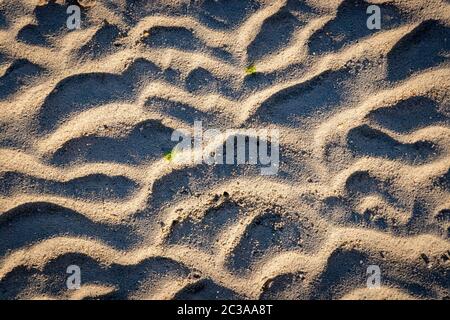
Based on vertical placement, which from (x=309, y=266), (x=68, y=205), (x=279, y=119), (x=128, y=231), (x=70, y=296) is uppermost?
(x=279, y=119)

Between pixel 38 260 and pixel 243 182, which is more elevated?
pixel 243 182

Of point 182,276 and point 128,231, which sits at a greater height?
point 128,231

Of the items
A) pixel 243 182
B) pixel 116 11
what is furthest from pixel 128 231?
pixel 116 11

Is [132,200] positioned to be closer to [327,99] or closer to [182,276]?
[182,276]

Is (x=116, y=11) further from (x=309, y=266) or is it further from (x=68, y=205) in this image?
(x=309, y=266)

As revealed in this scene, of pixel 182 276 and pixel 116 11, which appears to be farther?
pixel 116 11

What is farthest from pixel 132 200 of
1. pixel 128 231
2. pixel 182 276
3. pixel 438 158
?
pixel 438 158
